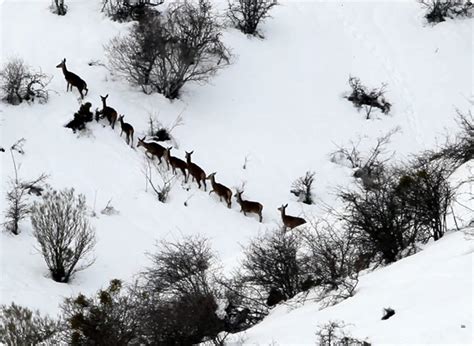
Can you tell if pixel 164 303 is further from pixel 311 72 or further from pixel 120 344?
pixel 311 72

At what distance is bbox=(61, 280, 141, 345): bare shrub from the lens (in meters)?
11.0

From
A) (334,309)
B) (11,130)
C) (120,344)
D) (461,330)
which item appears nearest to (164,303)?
(120,344)

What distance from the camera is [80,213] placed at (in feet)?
58.0

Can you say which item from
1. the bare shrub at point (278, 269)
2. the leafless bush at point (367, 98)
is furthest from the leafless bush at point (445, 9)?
the bare shrub at point (278, 269)

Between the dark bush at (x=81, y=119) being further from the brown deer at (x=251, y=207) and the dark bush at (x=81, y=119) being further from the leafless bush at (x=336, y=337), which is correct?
the leafless bush at (x=336, y=337)

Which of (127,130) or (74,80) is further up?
(74,80)

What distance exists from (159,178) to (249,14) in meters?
12.0

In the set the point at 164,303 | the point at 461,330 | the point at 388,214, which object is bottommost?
the point at 461,330

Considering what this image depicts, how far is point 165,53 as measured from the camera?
25078mm

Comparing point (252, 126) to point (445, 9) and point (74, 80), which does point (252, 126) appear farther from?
point (445, 9)

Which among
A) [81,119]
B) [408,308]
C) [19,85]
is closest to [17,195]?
[81,119]

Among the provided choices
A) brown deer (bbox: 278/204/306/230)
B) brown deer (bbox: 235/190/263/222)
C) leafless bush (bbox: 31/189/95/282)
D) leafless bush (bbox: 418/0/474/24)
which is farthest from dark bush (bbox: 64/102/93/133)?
leafless bush (bbox: 418/0/474/24)

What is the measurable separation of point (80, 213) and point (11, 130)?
5319 millimetres

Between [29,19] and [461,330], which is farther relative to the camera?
[29,19]
